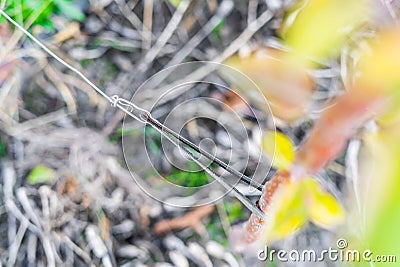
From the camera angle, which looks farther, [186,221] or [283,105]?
[186,221]

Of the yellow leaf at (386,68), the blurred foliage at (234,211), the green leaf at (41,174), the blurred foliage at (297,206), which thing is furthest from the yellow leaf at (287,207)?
the green leaf at (41,174)

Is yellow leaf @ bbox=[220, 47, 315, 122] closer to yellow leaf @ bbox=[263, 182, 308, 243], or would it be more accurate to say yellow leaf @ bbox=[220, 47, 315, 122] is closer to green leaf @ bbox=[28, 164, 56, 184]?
yellow leaf @ bbox=[263, 182, 308, 243]

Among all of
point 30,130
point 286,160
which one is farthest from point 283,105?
point 30,130

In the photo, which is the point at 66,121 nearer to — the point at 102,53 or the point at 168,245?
the point at 102,53

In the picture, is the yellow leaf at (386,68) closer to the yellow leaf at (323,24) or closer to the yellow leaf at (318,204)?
the yellow leaf at (323,24)

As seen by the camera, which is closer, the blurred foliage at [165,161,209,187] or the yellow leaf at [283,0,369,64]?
the yellow leaf at [283,0,369,64]

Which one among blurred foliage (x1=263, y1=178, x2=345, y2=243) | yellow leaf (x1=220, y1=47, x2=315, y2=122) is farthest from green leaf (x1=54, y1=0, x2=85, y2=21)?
blurred foliage (x1=263, y1=178, x2=345, y2=243)
